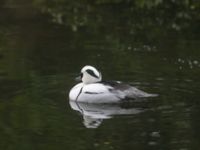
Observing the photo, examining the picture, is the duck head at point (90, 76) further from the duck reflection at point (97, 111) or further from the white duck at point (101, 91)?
the duck reflection at point (97, 111)

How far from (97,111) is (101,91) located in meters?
0.53

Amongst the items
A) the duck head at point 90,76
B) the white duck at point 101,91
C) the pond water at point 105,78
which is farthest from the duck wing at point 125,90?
the duck head at point 90,76

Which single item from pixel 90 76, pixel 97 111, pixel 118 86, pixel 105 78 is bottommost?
pixel 97 111

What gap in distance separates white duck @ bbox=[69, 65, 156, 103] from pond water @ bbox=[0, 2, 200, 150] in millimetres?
162

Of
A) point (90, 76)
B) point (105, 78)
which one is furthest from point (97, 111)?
point (105, 78)

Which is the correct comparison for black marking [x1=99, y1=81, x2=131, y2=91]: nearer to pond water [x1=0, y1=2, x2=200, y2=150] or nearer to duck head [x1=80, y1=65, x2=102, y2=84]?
pond water [x1=0, y1=2, x2=200, y2=150]

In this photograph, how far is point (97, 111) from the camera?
575 inches

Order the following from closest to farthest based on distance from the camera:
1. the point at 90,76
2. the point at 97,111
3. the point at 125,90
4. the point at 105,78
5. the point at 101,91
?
the point at 97,111 < the point at 125,90 < the point at 101,91 < the point at 90,76 < the point at 105,78

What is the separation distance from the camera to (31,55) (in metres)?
20.0

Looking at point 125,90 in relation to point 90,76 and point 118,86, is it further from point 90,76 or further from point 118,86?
point 90,76

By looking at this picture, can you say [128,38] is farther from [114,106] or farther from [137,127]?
[137,127]

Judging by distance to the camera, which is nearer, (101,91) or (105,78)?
(101,91)

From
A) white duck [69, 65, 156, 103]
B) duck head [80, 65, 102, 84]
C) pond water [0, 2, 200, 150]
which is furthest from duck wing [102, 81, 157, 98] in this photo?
duck head [80, 65, 102, 84]

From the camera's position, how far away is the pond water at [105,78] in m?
12.9
